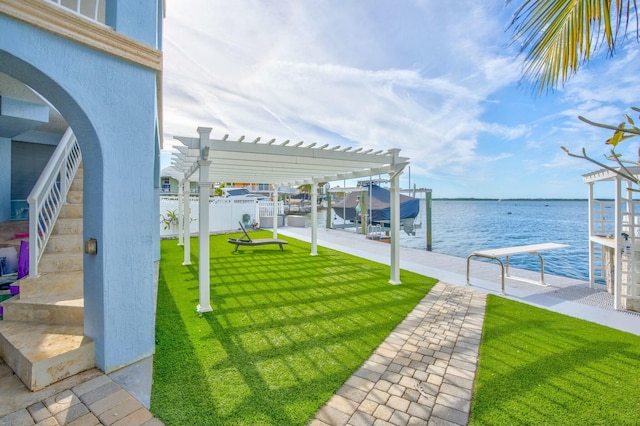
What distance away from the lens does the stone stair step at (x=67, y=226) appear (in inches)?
223

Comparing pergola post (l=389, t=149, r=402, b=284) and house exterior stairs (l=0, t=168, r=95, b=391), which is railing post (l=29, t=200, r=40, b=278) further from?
pergola post (l=389, t=149, r=402, b=284)

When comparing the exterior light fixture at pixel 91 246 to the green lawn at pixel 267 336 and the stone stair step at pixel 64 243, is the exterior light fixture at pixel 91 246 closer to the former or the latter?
the green lawn at pixel 267 336

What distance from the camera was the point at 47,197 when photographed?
5.23 metres

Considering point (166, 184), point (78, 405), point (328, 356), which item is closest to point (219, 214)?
point (328, 356)

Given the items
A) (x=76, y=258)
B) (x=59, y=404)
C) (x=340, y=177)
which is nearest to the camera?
(x=59, y=404)

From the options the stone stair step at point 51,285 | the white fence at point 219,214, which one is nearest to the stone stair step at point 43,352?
the stone stair step at point 51,285

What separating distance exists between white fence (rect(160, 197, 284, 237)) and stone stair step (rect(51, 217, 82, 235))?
9002 mm

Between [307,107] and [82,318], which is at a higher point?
[307,107]

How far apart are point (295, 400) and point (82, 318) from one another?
3167 millimetres

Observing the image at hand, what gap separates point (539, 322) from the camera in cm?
523

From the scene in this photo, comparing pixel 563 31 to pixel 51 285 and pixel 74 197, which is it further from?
pixel 74 197

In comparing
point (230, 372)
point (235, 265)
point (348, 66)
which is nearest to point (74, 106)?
point (230, 372)

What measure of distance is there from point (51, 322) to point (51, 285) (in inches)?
28.7

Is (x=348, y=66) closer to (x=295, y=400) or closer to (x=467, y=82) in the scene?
(x=467, y=82)
